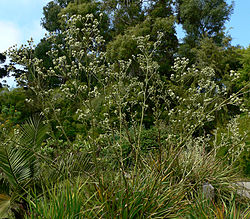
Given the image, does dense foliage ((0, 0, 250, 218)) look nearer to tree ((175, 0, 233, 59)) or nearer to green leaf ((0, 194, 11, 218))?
green leaf ((0, 194, 11, 218))

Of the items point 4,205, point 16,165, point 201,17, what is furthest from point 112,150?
point 201,17

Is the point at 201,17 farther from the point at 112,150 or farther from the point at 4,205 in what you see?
the point at 4,205

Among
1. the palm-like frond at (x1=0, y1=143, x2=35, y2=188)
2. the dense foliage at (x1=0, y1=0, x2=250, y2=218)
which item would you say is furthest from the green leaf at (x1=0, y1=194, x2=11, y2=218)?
the palm-like frond at (x1=0, y1=143, x2=35, y2=188)

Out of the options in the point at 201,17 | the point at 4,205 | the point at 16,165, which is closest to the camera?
the point at 4,205

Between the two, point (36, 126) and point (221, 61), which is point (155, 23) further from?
point (36, 126)

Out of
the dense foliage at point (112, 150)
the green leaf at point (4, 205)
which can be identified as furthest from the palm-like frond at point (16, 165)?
the green leaf at point (4, 205)

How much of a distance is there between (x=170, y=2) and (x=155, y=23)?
3110 millimetres

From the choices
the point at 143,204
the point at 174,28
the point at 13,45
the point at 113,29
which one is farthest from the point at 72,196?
the point at 113,29

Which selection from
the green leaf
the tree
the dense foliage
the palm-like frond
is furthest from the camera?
the tree

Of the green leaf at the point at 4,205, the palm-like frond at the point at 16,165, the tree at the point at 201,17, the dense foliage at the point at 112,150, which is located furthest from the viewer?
the tree at the point at 201,17

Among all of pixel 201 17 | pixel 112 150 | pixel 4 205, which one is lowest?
pixel 4 205

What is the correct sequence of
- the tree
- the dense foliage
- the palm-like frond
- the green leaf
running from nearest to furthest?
the dense foliage, the green leaf, the palm-like frond, the tree

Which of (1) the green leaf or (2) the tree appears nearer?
(1) the green leaf

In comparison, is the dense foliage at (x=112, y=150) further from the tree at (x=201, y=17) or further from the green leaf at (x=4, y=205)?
the tree at (x=201, y=17)
